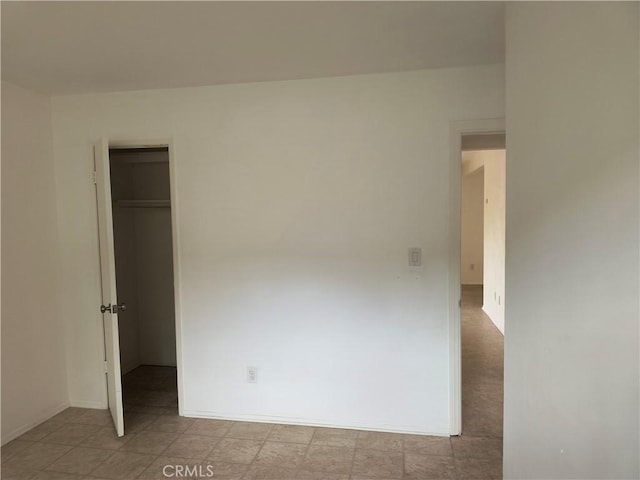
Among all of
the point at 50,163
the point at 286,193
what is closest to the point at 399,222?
the point at 286,193

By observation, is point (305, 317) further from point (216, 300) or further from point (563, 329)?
point (563, 329)

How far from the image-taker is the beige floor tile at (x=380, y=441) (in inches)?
102

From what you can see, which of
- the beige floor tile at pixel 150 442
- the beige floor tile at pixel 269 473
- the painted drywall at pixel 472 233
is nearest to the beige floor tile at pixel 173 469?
the beige floor tile at pixel 150 442

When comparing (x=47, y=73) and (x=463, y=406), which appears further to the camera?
(x=463, y=406)

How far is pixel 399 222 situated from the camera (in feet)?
8.68

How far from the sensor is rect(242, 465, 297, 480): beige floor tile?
2.31 meters

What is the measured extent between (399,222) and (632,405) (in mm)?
1767

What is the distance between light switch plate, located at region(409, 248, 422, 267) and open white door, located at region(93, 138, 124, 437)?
1.99 m

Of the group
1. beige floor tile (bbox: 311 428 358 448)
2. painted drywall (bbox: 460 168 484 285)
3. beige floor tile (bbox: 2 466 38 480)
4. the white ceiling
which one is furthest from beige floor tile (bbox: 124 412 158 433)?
painted drywall (bbox: 460 168 484 285)

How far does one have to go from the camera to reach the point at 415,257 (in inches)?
104

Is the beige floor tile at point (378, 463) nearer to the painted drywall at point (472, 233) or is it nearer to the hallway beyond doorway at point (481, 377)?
the hallway beyond doorway at point (481, 377)

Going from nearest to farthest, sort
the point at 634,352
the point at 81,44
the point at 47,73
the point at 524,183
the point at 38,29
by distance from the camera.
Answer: the point at 634,352
the point at 524,183
the point at 38,29
the point at 81,44
the point at 47,73

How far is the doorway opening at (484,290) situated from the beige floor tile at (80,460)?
2.37 m

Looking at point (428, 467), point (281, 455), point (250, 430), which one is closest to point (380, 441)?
point (428, 467)
